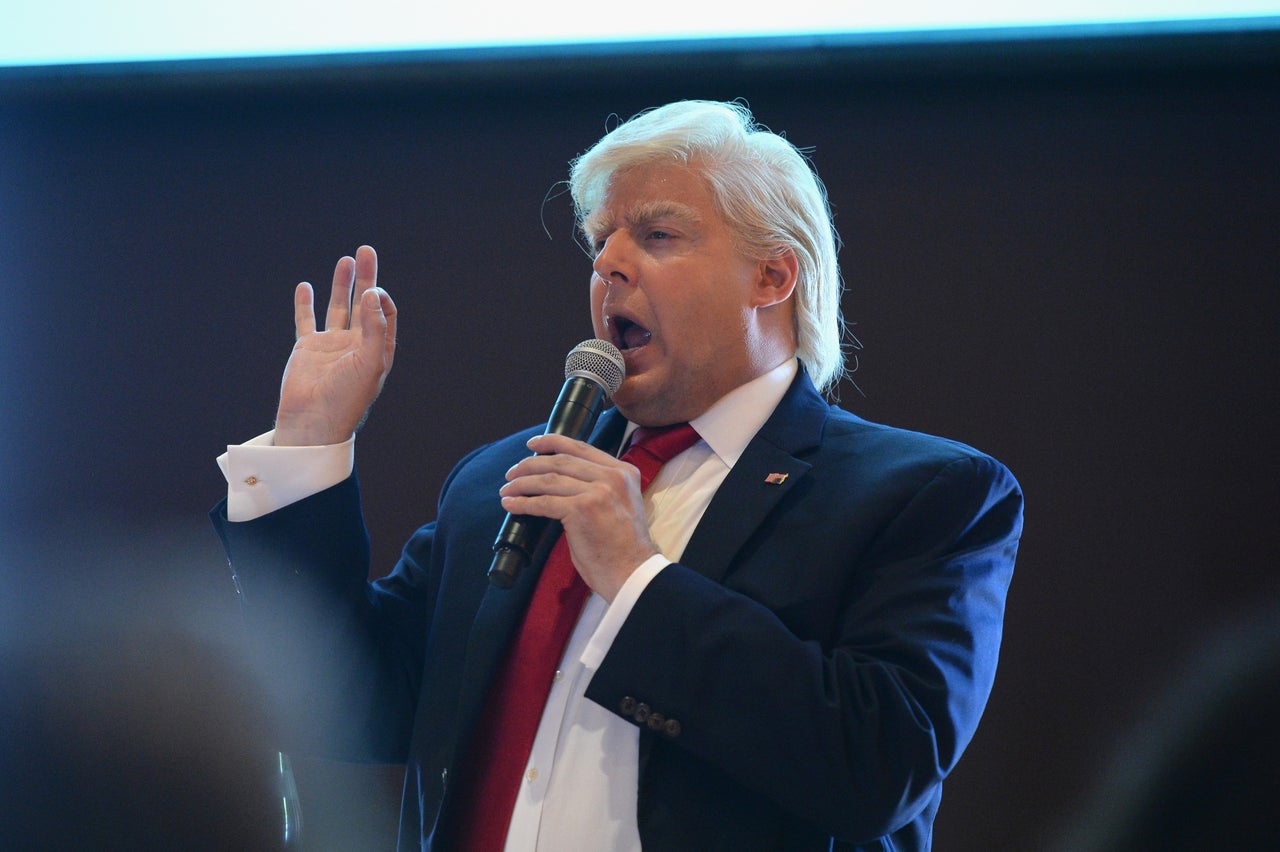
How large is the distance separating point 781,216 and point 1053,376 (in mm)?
936

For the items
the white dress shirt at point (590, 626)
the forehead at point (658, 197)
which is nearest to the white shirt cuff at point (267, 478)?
the white dress shirt at point (590, 626)

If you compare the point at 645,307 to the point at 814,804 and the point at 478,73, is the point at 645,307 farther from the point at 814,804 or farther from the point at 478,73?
the point at 478,73

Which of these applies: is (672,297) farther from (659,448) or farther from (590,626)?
(590,626)

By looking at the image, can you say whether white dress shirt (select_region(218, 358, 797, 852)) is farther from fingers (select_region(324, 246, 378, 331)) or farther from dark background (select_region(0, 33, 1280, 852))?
dark background (select_region(0, 33, 1280, 852))

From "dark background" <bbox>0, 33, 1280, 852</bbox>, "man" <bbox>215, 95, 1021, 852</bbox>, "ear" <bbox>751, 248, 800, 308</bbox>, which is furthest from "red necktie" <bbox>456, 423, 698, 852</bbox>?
"dark background" <bbox>0, 33, 1280, 852</bbox>

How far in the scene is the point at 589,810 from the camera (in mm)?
1226

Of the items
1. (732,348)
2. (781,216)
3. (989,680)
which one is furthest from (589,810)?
(781,216)

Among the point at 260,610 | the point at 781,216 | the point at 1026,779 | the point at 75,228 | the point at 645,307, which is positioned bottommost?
the point at 1026,779

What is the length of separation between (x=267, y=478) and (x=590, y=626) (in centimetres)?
46

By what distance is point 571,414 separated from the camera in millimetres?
1273

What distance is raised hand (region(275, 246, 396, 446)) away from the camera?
1.45 m

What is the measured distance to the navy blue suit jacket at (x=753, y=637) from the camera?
1.13m

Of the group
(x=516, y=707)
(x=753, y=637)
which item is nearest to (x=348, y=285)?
(x=516, y=707)

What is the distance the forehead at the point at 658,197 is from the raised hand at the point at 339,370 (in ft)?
1.17
